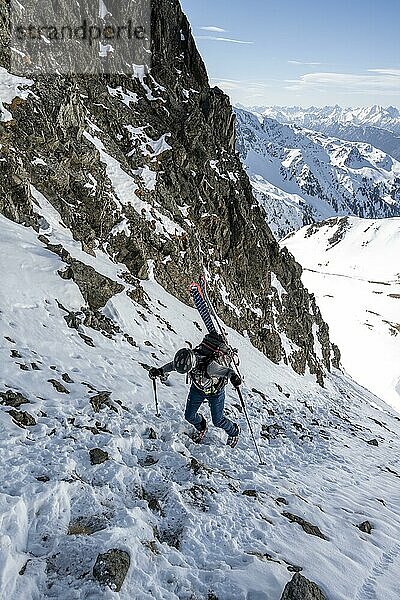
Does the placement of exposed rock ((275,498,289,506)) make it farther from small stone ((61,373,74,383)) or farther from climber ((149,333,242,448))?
small stone ((61,373,74,383))

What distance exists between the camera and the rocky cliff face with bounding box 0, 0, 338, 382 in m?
21.6

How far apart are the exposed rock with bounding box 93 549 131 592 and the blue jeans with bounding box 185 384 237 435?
4883 millimetres

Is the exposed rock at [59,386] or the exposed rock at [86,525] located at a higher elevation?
the exposed rock at [86,525]

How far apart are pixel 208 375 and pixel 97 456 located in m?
3.21

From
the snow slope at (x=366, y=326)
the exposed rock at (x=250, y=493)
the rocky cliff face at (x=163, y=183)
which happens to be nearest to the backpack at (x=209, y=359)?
the exposed rock at (x=250, y=493)

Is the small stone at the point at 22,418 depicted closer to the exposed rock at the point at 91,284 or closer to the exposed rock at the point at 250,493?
the exposed rock at the point at 250,493

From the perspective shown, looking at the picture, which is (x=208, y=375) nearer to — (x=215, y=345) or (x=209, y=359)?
(x=209, y=359)

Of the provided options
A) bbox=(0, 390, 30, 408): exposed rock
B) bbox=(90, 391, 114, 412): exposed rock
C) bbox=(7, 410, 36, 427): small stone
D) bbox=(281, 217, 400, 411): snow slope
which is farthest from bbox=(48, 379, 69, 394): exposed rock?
bbox=(281, 217, 400, 411): snow slope

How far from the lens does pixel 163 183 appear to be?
32.2m

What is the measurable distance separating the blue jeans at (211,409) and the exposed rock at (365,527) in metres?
3.40

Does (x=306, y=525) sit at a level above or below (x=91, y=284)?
below

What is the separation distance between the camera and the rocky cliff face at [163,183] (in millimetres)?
21609

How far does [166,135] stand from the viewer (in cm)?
3566

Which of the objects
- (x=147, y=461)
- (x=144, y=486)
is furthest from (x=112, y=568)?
(x=147, y=461)
